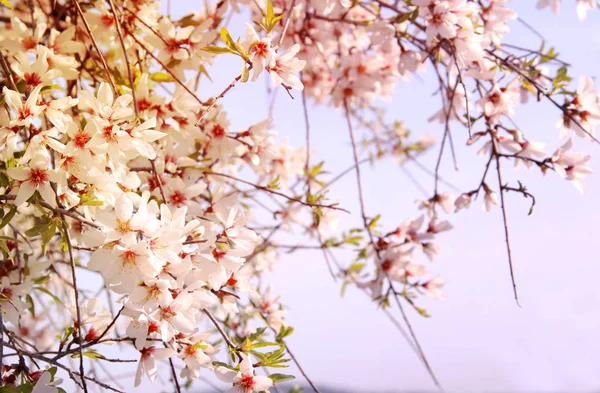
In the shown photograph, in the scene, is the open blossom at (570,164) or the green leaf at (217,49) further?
the open blossom at (570,164)

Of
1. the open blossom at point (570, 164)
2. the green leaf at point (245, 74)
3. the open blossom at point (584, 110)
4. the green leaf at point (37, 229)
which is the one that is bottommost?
the green leaf at point (37, 229)

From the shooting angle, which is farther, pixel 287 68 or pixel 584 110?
pixel 584 110

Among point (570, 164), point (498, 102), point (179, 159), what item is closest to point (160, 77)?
point (179, 159)

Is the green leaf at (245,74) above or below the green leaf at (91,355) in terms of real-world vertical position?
above

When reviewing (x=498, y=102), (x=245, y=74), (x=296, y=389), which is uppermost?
(x=498, y=102)

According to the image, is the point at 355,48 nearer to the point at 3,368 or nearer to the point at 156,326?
the point at 156,326

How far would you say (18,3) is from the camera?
4.91 ft

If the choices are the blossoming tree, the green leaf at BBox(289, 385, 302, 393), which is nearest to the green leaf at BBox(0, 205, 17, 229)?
the blossoming tree

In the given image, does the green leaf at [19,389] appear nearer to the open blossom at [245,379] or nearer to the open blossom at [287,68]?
the open blossom at [245,379]

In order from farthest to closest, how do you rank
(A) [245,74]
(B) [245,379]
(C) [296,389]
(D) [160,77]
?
(C) [296,389]
(D) [160,77]
(B) [245,379]
(A) [245,74]

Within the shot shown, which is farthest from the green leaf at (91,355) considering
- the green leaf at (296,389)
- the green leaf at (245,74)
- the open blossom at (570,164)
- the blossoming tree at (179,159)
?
the green leaf at (296,389)

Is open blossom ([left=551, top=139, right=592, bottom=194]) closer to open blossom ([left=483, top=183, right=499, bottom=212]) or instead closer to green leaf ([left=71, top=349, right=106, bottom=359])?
open blossom ([left=483, top=183, right=499, bottom=212])

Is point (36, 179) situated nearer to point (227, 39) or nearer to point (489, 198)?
Answer: point (227, 39)

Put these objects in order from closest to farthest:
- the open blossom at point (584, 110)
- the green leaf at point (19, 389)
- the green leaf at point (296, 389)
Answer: the green leaf at point (19, 389)
the open blossom at point (584, 110)
the green leaf at point (296, 389)
